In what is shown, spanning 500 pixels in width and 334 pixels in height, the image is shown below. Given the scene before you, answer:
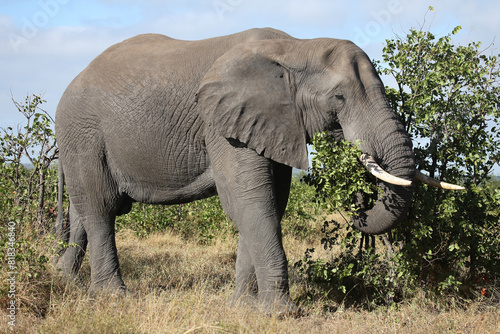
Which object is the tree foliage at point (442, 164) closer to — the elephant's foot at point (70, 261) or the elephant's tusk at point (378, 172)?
the elephant's tusk at point (378, 172)

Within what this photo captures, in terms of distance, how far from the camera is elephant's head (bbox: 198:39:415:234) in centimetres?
524

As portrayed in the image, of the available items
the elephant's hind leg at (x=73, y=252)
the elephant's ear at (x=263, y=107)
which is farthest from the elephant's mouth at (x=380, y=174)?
the elephant's hind leg at (x=73, y=252)

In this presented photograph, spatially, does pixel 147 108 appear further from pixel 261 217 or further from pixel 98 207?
pixel 261 217

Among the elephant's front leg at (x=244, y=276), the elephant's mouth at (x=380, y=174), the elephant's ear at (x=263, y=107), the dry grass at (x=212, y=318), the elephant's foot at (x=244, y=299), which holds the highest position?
the elephant's ear at (x=263, y=107)

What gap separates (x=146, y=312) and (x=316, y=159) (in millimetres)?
2117

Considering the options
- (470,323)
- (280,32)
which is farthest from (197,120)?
(470,323)

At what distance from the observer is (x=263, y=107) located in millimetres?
5516

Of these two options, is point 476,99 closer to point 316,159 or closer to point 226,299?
point 316,159

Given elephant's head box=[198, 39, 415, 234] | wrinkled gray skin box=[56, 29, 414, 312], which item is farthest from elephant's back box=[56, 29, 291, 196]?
elephant's head box=[198, 39, 415, 234]

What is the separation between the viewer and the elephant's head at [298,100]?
5242mm

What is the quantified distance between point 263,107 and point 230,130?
0.38 meters

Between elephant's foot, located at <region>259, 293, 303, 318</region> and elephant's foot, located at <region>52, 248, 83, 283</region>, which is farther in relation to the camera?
elephant's foot, located at <region>52, 248, 83, 283</region>

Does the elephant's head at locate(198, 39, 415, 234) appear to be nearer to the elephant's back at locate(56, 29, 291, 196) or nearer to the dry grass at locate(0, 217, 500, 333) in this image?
the elephant's back at locate(56, 29, 291, 196)

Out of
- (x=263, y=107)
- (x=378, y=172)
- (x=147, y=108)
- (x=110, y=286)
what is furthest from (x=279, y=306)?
(x=147, y=108)
